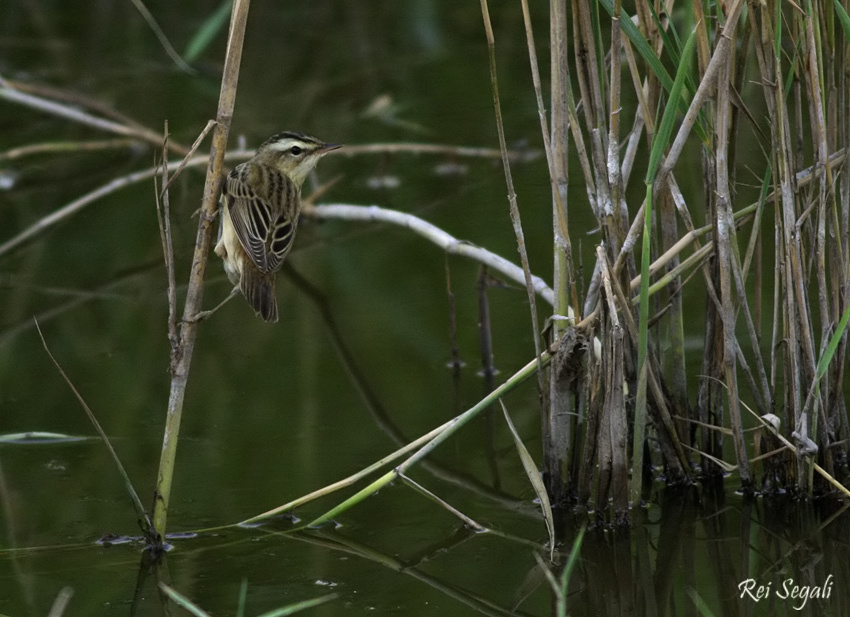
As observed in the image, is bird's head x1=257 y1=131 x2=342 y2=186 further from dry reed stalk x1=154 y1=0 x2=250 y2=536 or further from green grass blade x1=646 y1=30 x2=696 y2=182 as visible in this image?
green grass blade x1=646 y1=30 x2=696 y2=182

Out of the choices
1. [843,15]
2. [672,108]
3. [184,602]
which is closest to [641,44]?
[672,108]

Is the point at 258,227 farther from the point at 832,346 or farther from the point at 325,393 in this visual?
the point at 832,346

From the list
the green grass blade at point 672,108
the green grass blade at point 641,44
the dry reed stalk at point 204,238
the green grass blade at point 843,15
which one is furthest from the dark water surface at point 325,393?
the green grass blade at point 843,15

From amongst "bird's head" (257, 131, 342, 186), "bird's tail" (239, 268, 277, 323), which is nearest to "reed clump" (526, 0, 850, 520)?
"bird's tail" (239, 268, 277, 323)

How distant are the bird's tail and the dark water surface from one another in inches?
21.6

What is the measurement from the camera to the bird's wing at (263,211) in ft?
12.6

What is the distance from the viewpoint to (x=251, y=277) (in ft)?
12.7

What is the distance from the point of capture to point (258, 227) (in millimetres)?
3898

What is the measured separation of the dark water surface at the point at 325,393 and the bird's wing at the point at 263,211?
38cm

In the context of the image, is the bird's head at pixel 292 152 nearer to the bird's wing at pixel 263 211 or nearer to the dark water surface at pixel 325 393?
the bird's wing at pixel 263 211

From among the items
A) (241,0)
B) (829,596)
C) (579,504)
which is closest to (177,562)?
(579,504)

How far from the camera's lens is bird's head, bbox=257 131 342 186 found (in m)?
4.47

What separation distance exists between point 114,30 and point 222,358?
591 cm

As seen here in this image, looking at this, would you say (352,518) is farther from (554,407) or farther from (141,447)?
(141,447)
